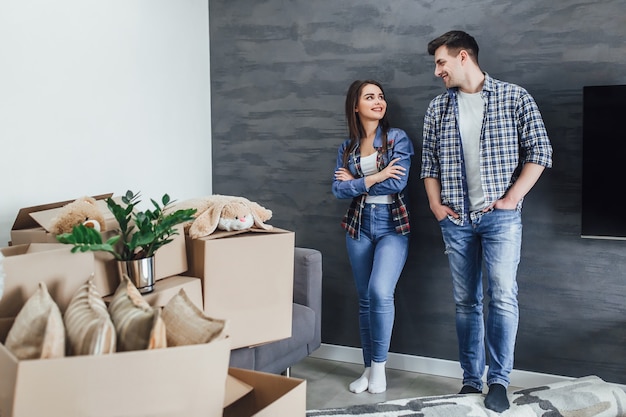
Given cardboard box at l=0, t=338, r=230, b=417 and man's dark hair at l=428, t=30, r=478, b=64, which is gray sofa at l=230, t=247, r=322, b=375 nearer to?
man's dark hair at l=428, t=30, r=478, b=64

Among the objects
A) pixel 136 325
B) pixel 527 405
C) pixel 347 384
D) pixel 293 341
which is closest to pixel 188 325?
pixel 136 325

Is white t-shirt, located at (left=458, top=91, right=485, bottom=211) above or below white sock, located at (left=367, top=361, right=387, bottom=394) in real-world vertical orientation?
above

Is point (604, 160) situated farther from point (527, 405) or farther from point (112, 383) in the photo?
point (112, 383)

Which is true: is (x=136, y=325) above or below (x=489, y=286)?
above

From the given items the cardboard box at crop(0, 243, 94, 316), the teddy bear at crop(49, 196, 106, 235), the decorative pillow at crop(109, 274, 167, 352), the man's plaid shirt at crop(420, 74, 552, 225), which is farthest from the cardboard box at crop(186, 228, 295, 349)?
the man's plaid shirt at crop(420, 74, 552, 225)

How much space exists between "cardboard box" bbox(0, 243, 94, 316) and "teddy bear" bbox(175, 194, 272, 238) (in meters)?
0.55

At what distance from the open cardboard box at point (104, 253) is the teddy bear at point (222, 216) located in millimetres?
71

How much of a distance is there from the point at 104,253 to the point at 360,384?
1.71 metres

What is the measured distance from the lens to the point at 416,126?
3266 millimetres

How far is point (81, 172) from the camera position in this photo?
2.81 metres

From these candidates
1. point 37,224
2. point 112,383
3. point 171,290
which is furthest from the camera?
point 37,224

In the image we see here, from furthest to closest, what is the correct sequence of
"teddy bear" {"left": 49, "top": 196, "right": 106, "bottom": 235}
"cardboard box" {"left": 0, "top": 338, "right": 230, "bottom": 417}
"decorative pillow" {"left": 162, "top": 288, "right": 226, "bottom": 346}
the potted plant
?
"teddy bear" {"left": 49, "top": 196, "right": 106, "bottom": 235}
the potted plant
"decorative pillow" {"left": 162, "top": 288, "right": 226, "bottom": 346}
"cardboard box" {"left": 0, "top": 338, "right": 230, "bottom": 417}

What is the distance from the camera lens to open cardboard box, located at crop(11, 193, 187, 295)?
1827mm

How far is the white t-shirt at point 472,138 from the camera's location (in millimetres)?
2781
